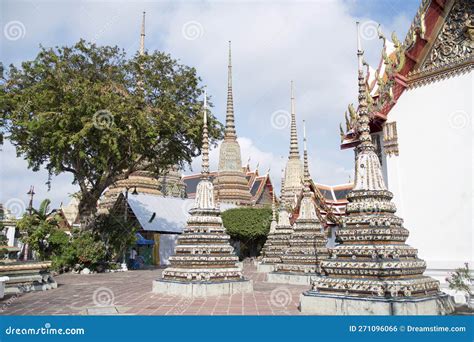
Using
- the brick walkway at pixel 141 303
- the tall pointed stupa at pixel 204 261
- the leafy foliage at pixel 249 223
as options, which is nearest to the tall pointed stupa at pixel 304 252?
the brick walkway at pixel 141 303

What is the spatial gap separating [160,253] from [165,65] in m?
14.2

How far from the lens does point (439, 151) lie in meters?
10.6

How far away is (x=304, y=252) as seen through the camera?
1527 cm

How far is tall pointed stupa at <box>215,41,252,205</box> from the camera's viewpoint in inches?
Answer: 1645

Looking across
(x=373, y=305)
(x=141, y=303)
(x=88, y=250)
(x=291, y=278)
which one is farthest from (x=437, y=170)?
(x=88, y=250)

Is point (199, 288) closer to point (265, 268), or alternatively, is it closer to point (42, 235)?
point (265, 268)

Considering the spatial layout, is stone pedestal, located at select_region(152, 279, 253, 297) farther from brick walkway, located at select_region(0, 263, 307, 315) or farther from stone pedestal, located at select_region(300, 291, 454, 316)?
stone pedestal, located at select_region(300, 291, 454, 316)

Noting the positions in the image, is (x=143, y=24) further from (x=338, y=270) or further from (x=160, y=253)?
(x=338, y=270)

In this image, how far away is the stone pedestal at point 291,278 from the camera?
14.5m

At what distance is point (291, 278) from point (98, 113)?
10921mm

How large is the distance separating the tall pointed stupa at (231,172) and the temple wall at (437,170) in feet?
100

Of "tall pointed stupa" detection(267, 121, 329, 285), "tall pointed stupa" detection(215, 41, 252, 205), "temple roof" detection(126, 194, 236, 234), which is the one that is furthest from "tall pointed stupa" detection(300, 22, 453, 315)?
"tall pointed stupa" detection(215, 41, 252, 205)

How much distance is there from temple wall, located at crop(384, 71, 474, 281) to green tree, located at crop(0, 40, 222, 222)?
1161 centimetres
